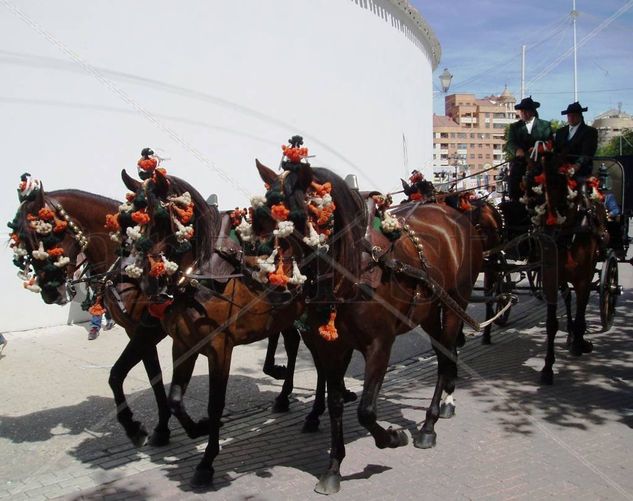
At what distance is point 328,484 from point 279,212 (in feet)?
6.60

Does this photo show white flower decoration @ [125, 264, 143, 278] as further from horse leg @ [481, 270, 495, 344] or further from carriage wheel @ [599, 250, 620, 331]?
carriage wheel @ [599, 250, 620, 331]

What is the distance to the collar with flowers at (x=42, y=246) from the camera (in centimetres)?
517

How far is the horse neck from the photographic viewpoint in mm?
5504

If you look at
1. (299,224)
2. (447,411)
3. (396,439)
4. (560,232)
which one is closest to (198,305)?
(299,224)

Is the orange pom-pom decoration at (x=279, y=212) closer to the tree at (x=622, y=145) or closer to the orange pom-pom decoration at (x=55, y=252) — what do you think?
the orange pom-pom decoration at (x=55, y=252)

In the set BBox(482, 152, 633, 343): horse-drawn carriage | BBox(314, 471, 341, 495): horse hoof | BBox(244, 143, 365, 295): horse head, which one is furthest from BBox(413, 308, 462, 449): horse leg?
BBox(482, 152, 633, 343): horse-drawn carriage

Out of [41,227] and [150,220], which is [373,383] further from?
[41,227]

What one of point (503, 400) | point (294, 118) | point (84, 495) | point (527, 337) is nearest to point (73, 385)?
point (84, 495)

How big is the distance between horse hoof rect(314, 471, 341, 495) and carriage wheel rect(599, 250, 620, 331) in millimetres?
5100

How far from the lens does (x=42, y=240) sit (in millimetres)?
5195

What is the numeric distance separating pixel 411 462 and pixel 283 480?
104cm

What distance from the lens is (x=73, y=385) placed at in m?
7.33

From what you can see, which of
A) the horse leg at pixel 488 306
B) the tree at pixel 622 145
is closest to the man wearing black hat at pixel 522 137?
the horse leg at pixel 488 306

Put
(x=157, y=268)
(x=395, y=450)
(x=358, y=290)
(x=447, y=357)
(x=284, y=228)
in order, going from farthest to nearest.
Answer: (x=447, y=357), (x=395, y=450), (x=358, y=290), (x=157, y=268), (x=284, y=228)
